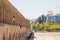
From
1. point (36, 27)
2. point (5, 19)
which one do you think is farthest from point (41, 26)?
point (5, 19)

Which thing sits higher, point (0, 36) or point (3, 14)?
point (3, 14)

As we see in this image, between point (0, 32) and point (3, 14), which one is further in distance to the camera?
point (3, 14)

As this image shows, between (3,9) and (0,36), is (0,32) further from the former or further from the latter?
(3,9)

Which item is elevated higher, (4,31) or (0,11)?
(0,11)

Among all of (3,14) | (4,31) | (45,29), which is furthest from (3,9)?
(45,29)

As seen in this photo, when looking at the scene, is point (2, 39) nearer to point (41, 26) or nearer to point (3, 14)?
point (3, 14)

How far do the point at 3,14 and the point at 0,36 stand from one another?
31cm

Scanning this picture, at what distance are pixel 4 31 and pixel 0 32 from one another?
110mm

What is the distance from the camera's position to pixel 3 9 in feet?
6.94

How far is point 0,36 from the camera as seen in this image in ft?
6.09

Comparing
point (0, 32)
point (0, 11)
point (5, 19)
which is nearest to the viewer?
point (0, 32)

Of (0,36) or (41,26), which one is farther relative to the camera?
(41,26)

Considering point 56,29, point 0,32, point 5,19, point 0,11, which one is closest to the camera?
point 0,32

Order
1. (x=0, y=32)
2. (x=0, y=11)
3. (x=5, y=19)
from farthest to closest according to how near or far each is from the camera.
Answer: (x=5, y=19) → (x=0, y=11) → (x=0, y=32)
